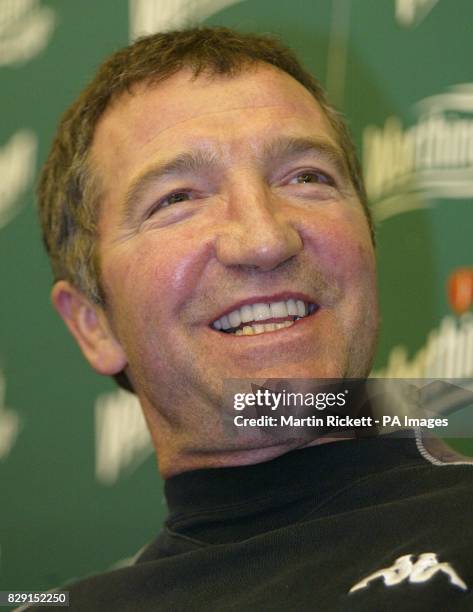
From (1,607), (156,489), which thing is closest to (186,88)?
(156,489)

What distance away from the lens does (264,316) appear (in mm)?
934

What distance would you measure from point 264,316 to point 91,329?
13.8 inches

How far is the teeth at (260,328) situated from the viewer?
920mm

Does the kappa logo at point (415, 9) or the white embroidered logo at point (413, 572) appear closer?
the white embroidered logo at point (413, 572)

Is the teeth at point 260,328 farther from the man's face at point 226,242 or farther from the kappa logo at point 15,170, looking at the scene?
the kappa logo at point 15,170

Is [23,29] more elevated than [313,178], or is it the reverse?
[23,29]

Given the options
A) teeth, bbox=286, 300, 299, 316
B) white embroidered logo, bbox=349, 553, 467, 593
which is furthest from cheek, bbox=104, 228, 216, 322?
white embroidered logo, bbox=349, 553, 467, 593

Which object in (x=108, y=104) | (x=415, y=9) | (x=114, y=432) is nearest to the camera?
(x=108, y=104)

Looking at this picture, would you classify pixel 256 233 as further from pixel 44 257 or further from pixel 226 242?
pixel 44 257

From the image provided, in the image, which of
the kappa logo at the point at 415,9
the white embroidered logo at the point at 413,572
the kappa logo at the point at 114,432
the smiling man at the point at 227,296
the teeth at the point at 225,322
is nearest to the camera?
the white embroidered logo at the point at 413,572

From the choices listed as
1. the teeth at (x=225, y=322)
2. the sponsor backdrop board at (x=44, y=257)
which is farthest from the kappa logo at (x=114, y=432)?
the teeth at (x=225, y=322)

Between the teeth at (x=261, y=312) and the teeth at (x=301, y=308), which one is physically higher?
the teeth at (x=261, y=312)

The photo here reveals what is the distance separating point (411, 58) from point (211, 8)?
36 cm

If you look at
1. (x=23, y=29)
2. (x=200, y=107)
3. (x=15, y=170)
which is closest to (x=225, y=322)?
(x=200, y=107)
